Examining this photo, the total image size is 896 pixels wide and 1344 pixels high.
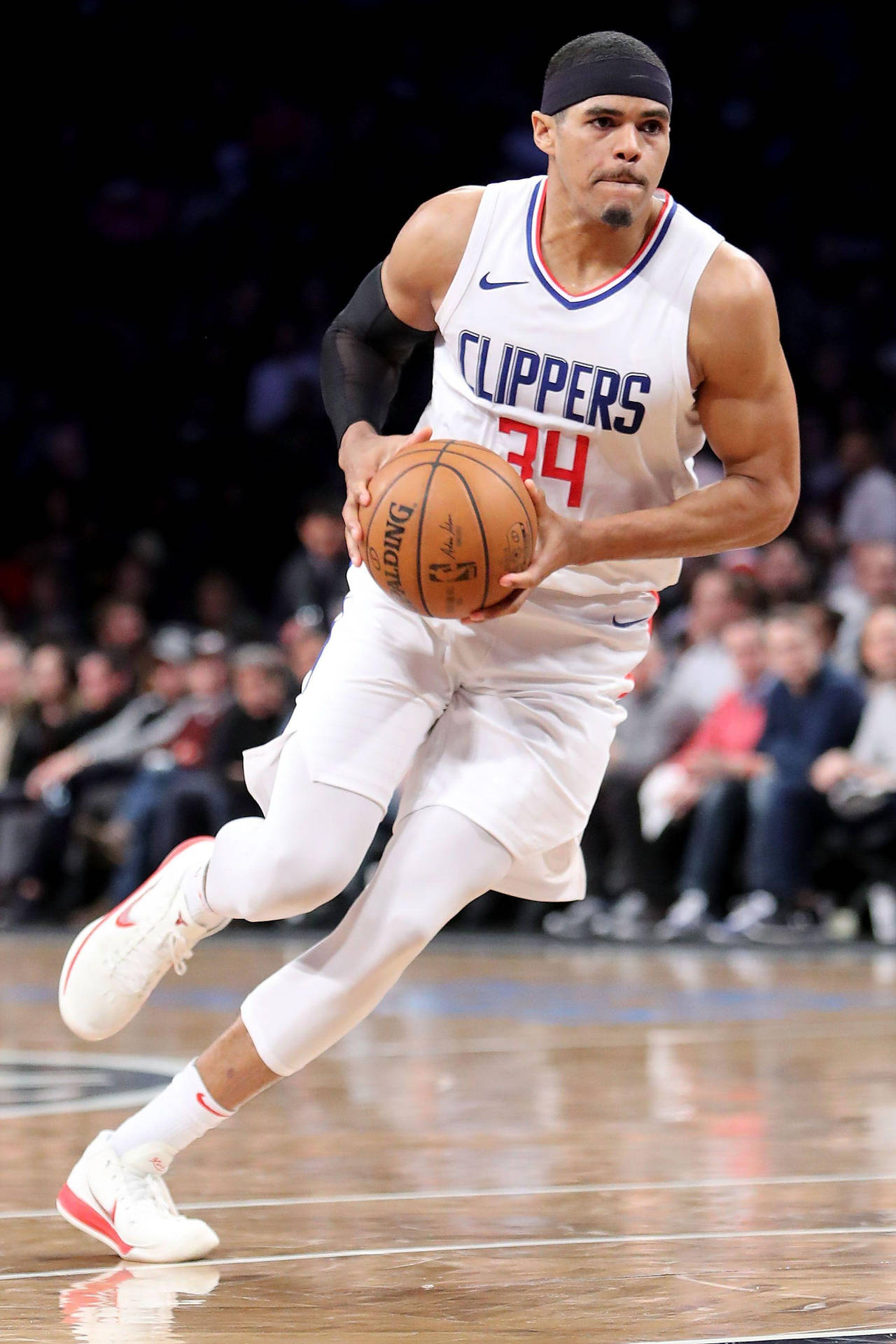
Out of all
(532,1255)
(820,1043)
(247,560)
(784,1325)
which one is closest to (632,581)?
(532,1255)

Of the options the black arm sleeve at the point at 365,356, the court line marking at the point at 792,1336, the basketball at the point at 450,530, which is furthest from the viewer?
the black arm sleeve at the point at 365,356

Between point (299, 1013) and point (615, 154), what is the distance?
1.55 metres

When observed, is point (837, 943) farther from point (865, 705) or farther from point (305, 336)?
point (305, 336)

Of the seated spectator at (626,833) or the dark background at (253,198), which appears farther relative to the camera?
the dark background at (253,198)

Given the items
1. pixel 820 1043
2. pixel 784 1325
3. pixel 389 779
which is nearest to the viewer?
pixel 784 1325

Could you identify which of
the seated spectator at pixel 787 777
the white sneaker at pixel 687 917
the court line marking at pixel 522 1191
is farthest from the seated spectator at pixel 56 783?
the court line marking at pixel 522 1191

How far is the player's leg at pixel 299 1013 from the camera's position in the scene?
3.48 metres

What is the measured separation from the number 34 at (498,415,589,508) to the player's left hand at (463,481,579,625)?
0.75ft

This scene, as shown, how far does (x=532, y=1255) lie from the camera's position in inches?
135

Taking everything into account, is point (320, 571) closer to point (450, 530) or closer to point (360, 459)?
point (360, 459)

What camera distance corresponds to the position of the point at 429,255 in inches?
147

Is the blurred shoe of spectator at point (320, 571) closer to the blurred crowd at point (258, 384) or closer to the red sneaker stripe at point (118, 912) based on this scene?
the blurred crowd at point (258, 384)

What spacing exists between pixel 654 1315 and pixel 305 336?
37.7 feet

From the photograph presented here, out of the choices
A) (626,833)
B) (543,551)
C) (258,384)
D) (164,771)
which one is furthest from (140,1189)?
(258,384)
